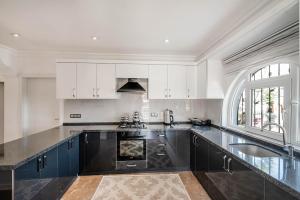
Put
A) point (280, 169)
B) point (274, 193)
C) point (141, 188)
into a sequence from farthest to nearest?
1. point (141, 188)
2. point (280, 169)
3. point (274, 193)

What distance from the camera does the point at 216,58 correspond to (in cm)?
341

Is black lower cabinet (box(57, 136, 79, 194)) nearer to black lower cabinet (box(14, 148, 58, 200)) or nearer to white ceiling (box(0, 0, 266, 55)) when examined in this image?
black lower cabinet (box(14, 148, 58, 200))

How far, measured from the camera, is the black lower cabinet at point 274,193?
1.22m

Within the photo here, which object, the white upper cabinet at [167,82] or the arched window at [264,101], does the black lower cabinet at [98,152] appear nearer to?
the white upper cabinet at [167,82]

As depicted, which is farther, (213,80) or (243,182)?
(213,80)

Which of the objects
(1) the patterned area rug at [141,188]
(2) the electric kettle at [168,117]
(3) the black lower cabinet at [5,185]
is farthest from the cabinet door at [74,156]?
(2) the electric kettle at [168,117]

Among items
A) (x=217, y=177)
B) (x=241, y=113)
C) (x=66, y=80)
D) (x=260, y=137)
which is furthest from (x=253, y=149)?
(x=66, y=80)

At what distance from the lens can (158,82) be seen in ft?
12.6

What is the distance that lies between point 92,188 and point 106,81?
193cm

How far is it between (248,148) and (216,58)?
1.72 meters

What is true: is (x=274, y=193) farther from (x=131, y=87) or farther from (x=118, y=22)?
(x=131, y=87)

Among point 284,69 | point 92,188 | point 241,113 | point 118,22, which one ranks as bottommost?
point 92,188

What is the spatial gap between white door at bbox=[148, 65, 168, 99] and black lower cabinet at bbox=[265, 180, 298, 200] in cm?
261

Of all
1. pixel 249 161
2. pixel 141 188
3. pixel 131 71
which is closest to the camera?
pixel 249 161
